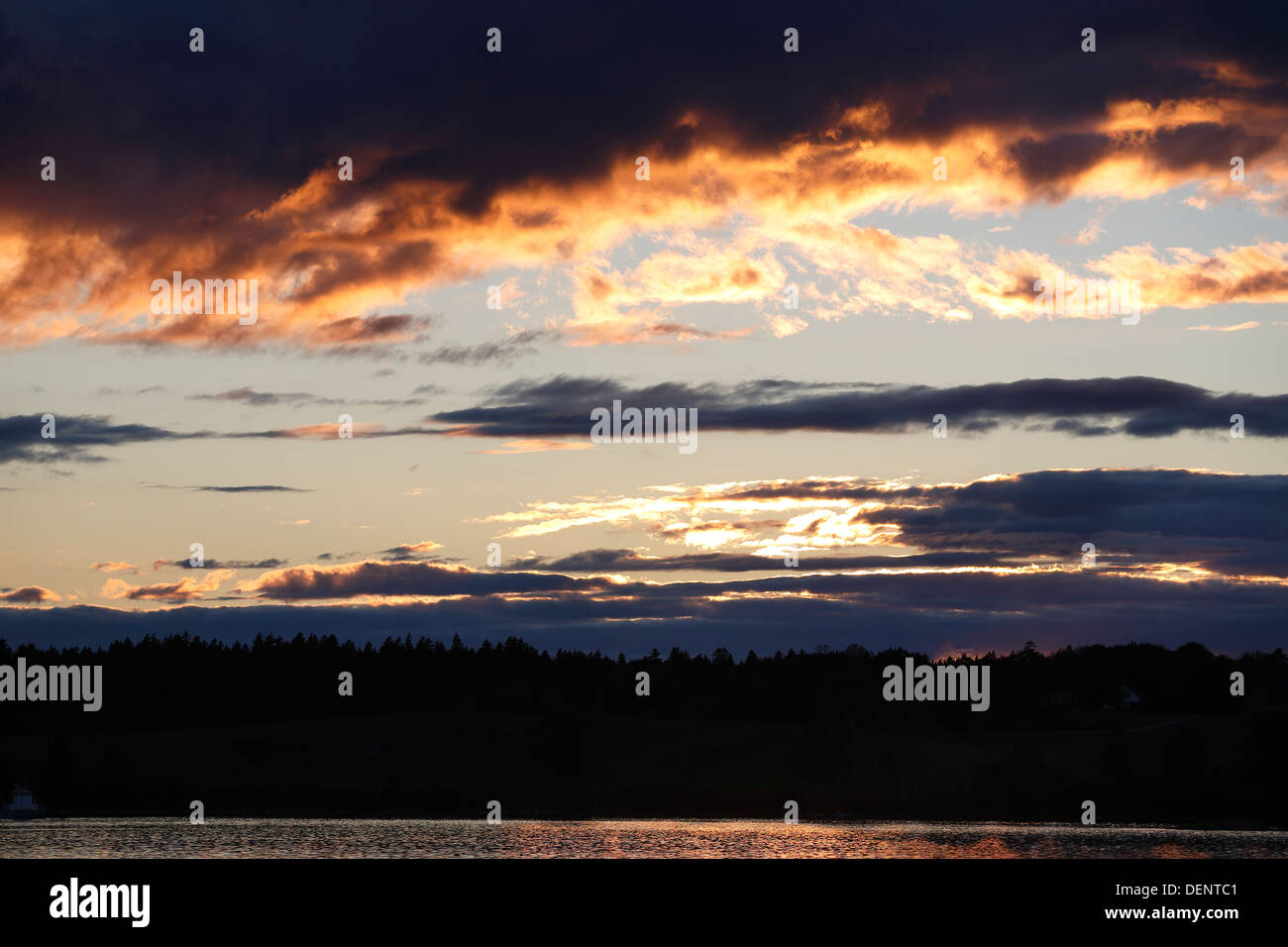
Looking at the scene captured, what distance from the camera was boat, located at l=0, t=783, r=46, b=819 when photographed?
144 meters

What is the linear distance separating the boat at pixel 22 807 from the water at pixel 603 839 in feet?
10.9

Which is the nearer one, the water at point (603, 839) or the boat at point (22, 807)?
the water at point (603, 839)

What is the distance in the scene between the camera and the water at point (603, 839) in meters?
97.9

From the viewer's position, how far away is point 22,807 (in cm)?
14625

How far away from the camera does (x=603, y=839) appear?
375ft

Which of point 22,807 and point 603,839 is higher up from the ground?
point 603,839

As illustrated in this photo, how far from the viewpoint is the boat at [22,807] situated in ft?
474

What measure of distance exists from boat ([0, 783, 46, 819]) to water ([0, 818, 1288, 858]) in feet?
10.9

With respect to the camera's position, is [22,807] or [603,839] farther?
[22,807]

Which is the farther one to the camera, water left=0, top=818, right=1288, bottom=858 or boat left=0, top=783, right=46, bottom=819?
boat left=0, top=783, right=46, bottom=819

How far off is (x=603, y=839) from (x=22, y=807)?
7529cm
